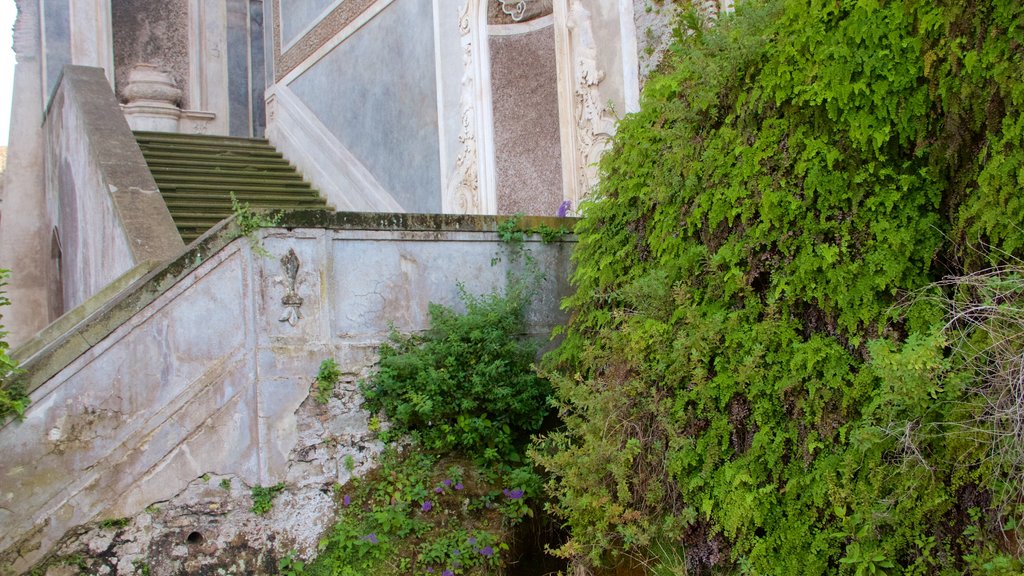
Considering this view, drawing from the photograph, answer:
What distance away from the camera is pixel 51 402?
17.5 ft

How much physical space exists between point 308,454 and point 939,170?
3731 mm

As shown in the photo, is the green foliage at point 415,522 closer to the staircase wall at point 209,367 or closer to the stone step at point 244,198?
the staircase wall at point 209,367

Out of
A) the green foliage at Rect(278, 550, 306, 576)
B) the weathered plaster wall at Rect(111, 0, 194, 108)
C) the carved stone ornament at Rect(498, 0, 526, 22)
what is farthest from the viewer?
the weathered plaster wall at Rect(111, 0, 194, 108)

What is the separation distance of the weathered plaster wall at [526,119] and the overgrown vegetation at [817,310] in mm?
3225

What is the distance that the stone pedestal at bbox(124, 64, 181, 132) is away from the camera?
14875mm

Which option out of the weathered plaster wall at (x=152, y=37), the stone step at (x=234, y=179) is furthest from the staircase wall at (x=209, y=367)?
the weathered plaster wall at (x=152, y=37)

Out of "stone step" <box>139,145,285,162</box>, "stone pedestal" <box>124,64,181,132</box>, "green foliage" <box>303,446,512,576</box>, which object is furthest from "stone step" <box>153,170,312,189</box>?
"green foliage" <box>303,446,512,576</box>

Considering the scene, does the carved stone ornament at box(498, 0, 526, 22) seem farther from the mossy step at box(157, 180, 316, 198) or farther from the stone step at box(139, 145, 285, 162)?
the stone step at box(139, 145, 285, 162)

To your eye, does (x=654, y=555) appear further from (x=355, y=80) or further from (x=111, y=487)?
(x=355, y=80)

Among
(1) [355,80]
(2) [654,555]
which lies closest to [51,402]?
(2) [654,555]

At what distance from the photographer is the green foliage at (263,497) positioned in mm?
5668

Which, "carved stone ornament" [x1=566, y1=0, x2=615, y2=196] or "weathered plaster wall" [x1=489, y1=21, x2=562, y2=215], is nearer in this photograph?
"carved stone ornament" [x1=566, y1=0, x2=615, y2=196]

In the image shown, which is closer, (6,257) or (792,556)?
(792,556)

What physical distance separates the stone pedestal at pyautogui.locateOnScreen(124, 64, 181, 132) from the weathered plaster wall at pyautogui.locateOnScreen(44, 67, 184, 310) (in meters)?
3.34
